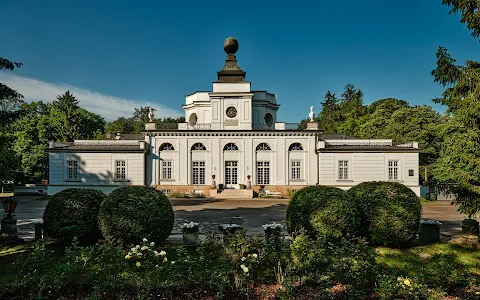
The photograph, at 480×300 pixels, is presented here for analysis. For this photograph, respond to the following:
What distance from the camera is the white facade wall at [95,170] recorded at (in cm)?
3070

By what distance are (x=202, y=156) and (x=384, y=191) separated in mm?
24694

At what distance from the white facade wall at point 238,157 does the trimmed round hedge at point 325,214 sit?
2275cm

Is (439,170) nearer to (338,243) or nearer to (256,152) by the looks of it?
(256,152)

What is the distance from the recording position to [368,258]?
21.6 ft

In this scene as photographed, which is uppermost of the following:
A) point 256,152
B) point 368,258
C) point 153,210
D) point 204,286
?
point 256,152

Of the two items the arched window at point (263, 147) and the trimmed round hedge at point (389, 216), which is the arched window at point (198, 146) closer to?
the arched window at point (263, 147)

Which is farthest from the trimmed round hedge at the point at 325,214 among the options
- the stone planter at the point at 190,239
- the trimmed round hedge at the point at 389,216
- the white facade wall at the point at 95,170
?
the white facade wall at the point at 95,170

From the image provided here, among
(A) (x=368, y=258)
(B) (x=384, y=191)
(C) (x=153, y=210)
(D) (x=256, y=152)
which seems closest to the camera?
(A) (x=368, y=258)

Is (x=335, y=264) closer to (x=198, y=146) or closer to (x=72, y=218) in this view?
(x=72, y=218)

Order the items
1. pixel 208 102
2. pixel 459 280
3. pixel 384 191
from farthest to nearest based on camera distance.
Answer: pixel 208 102
pixel 384 191
pixel 459 280

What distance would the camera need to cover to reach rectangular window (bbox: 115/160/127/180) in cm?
3152

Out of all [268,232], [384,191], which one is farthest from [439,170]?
[268,232]

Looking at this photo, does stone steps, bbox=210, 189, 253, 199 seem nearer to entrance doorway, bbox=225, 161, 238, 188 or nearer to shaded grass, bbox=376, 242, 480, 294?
entrance doorway, bbox=225, 161, 238, 188

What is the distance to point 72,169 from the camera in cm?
3105
